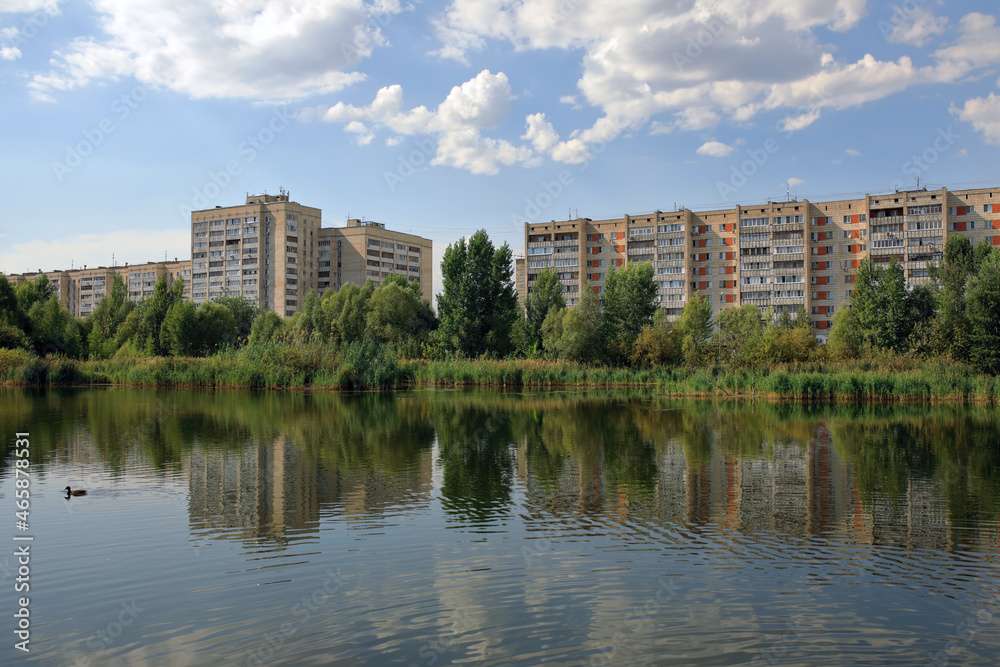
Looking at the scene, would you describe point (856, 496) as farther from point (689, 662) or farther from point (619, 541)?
point (689, 662)

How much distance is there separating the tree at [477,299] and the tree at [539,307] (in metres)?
2.20

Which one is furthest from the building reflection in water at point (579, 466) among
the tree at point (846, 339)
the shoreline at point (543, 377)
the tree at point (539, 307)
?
the tree at point (539, 307)

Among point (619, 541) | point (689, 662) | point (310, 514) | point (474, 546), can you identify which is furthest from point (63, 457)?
point (689, 662)

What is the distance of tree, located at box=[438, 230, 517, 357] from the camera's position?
228 ft

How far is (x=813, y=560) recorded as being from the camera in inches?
374

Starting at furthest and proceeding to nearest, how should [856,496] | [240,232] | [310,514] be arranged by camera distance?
1. [240,232]
2. [856,496]
3. [310,514]

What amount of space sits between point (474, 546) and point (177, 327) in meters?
70.9

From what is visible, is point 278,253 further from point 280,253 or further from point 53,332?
point 53,332

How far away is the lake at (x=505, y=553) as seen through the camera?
23.0 feet

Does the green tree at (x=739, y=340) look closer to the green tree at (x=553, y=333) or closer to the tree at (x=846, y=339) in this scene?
the tree at (x=846, y=339)

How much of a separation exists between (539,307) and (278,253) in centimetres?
6612

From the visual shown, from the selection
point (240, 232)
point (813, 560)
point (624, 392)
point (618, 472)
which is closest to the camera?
point (813, 560)

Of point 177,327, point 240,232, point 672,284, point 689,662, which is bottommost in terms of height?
point 689,662

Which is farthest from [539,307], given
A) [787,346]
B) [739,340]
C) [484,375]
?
[787,346]
